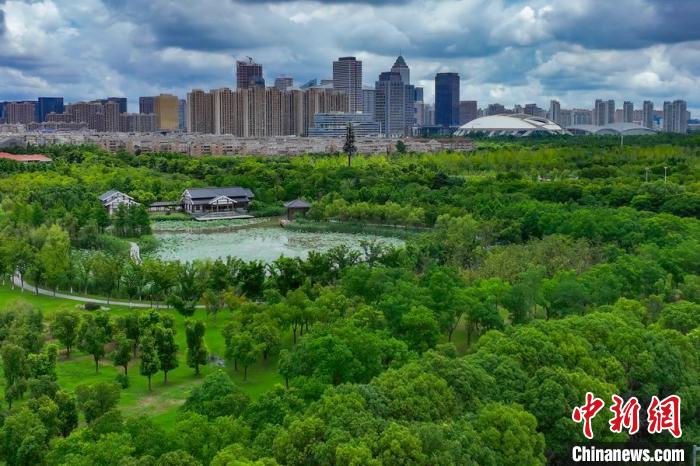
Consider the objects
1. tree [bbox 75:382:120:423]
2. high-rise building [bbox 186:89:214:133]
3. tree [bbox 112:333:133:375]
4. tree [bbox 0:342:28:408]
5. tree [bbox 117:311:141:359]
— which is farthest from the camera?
high-rise building [bbox 186:89:214:133]

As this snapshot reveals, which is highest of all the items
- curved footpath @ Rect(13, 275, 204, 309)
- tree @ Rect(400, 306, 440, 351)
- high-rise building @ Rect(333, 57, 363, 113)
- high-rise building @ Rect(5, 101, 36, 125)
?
high-rise building @ Rect(333, 57, 363, 113)

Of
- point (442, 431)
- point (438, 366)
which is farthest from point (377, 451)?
point (438, 366)

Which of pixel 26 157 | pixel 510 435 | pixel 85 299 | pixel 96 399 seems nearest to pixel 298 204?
pixel 85 299

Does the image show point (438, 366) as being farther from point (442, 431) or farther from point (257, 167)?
point (257, 167)

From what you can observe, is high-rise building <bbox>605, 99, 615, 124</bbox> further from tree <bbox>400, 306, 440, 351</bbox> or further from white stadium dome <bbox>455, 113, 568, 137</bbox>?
tree <bbox>400, 306, 440, 351</bbox>

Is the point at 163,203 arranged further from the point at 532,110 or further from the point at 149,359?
the point at 532,110

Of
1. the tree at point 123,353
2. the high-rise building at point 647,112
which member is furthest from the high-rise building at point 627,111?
the tree at point 123,353

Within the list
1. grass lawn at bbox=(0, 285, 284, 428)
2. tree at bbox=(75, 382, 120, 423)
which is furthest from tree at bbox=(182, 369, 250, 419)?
grass lawn at bbox=(0, 285, 284, 428)
